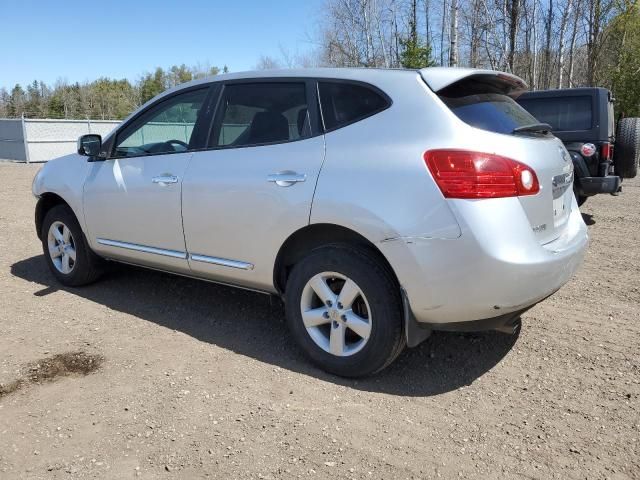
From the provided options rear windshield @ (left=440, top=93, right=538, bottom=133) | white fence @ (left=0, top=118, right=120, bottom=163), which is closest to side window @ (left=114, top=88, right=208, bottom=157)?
rear windshield @ (left=440, top=93, right=538, bottom=133)

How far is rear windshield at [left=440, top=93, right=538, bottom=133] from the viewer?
305 centimetres

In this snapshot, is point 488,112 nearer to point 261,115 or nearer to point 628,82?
point 261,115

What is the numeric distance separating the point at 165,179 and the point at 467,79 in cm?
222

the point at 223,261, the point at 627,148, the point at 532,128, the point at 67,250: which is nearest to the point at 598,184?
the point at 627,148

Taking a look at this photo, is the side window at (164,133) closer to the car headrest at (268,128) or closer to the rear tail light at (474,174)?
the car headrest at (268,128)

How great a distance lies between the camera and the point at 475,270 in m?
2.80

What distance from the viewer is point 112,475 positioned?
8.18 feet

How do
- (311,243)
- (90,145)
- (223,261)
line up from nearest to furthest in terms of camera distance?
(311,243) < (223,261) < (90,145)

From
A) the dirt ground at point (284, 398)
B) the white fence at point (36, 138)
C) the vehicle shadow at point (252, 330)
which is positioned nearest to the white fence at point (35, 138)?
the white fence at point (36, 138)

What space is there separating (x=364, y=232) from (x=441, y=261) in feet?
1.50

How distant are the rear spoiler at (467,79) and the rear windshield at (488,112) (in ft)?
0.18

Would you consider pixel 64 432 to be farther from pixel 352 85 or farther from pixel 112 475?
pixel 352 85

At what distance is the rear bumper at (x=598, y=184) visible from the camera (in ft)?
25.4

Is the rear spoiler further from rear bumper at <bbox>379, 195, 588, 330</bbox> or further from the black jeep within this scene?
the black jeep
